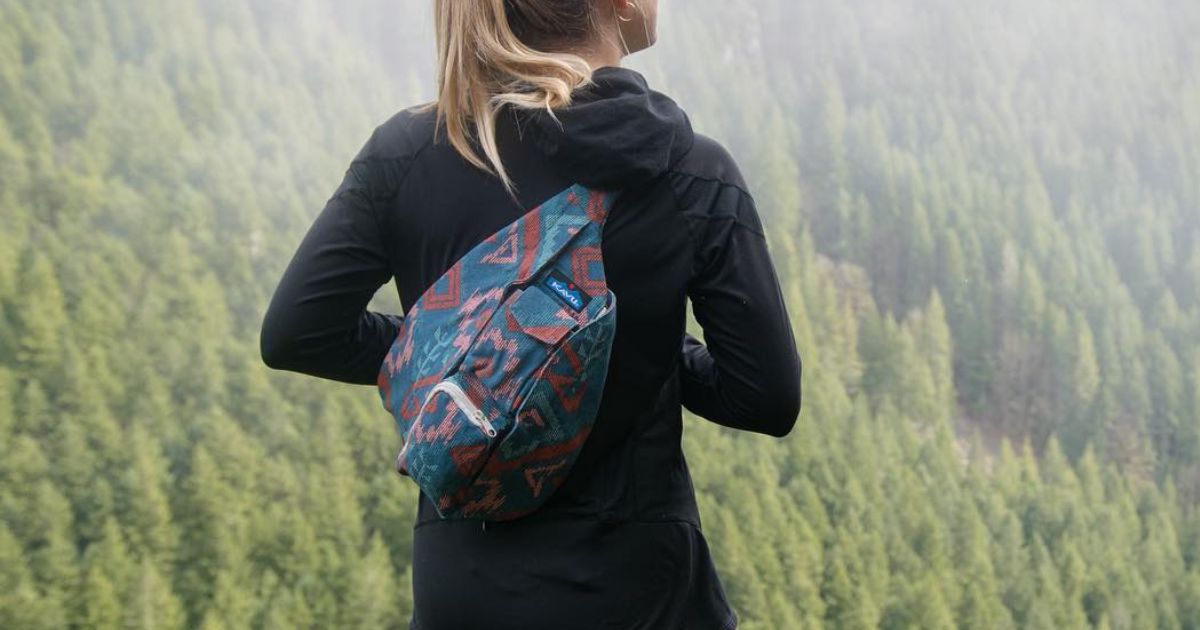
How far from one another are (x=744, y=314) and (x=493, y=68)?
0.24 m

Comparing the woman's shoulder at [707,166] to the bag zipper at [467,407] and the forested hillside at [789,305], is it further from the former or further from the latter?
the forested hillside at [789,305]

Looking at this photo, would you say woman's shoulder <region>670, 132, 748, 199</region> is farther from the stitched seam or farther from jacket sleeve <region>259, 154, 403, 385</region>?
jacket sleeve <region>259, 154, 403, 385</region>

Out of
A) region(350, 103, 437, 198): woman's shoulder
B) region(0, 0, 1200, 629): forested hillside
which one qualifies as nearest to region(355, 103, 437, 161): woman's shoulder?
region(350, 103, 437, 198): woman's shoulder

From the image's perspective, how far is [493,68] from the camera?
2.43 ft

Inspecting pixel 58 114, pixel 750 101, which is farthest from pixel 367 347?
pixel 750 101

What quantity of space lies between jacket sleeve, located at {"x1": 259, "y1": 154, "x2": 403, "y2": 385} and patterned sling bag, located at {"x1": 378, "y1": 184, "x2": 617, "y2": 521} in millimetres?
66

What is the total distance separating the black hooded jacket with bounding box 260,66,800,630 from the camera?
72cm

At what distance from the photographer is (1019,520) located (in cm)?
260

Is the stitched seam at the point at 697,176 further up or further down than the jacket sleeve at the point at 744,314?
further up

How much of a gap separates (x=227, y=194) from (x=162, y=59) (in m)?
0.32

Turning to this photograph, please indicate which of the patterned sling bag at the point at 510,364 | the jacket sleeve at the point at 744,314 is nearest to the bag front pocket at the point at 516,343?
the patterned sling bag at the point at 510,364

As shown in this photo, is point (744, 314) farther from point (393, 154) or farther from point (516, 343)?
point (393, 154)

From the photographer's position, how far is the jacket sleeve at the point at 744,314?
73 centimetres

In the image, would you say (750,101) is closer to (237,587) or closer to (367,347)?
(237,587)
